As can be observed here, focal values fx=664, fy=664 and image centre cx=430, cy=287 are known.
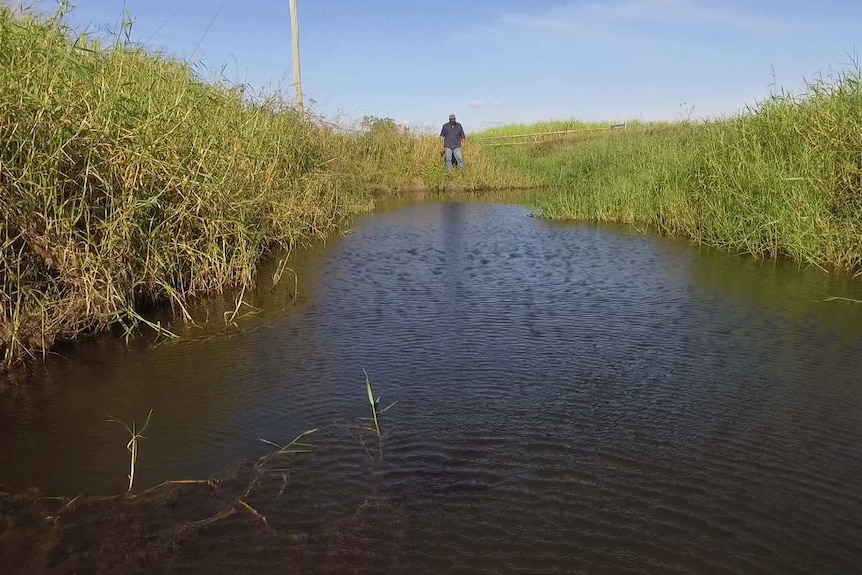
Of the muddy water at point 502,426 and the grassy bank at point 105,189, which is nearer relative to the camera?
the muddy water at point 502,426

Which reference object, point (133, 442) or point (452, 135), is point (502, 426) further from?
point (452, 135)

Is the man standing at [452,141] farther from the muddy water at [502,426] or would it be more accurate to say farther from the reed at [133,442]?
the reed at [133,442]

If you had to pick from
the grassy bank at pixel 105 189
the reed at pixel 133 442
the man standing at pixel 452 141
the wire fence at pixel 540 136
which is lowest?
the reed at pixel 133 442

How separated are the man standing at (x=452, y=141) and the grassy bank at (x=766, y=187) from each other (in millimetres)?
7682

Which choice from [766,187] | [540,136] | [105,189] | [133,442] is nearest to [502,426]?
[133,442]

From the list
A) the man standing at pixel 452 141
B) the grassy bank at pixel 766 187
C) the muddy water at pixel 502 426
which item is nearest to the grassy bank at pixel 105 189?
the muddy water at pixel 502 426

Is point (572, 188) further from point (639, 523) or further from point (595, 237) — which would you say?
point (639, 523)

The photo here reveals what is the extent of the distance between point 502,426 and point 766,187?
601cm

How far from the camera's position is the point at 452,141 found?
63.3 feet

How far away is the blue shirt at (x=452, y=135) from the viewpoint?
19.0 meters

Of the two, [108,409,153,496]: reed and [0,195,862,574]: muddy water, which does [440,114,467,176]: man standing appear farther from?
[108,409,153,496]: reed

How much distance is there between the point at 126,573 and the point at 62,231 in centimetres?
271

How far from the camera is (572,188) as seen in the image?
13680 millimetres

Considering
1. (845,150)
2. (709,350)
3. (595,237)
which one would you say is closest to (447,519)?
(709,350)
